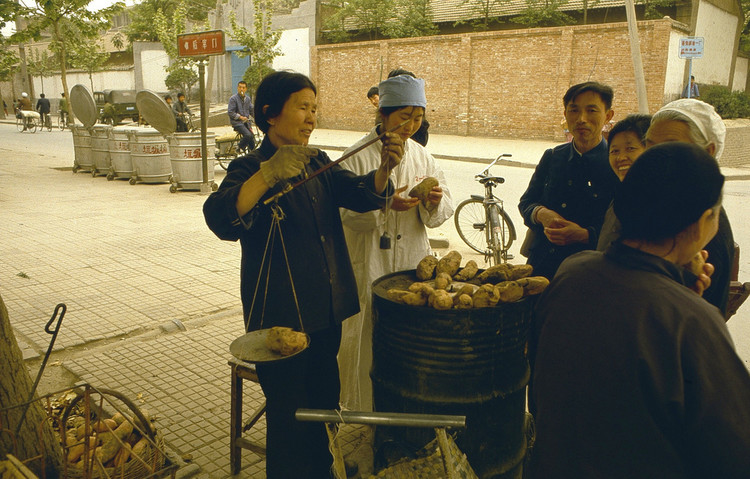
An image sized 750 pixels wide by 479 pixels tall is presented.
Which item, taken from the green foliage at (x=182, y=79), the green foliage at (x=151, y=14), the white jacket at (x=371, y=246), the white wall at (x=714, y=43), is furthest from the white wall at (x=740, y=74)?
the green foliage at (x=151, y=14)

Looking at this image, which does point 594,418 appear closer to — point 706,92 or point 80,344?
point 80,344

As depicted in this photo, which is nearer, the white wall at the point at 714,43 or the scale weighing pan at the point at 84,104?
the scale weighing pan at the point at 84,104

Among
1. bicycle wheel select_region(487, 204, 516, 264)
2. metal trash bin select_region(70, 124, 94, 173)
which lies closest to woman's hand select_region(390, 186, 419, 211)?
bicycle wheel select_region(487, 204, 516, 264)

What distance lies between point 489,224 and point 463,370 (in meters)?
3.94

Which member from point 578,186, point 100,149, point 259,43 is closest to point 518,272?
point 578,186

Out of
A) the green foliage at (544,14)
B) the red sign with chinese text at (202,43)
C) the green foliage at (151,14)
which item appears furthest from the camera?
the green foliage at (151,14)

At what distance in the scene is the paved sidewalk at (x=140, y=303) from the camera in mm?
3355

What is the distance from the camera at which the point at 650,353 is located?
1.23 m

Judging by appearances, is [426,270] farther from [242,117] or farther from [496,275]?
[242,117]

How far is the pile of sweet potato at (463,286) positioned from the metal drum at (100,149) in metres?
11.3

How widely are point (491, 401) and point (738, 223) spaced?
7196mm

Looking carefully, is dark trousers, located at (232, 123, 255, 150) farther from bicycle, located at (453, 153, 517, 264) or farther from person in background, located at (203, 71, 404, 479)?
person in background, located at (203, 71, 404, 479)

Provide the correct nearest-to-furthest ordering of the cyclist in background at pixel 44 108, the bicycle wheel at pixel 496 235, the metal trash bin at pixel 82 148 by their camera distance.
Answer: the bicycle wheel at pixel 496 235, the metal trash bin at pixel 82 148, the cyclist in background at pixel 44 108

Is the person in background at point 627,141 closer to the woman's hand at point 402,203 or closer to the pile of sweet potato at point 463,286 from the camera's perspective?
the pile of sweet potato at point 463,286
